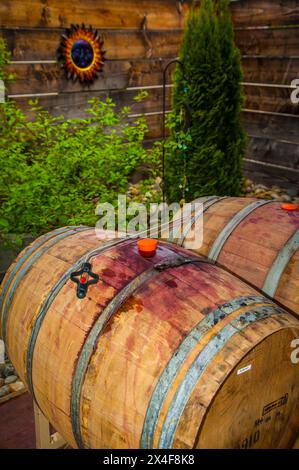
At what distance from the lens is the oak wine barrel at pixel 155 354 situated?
198 centimetres

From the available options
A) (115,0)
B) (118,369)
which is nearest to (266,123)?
(115,0)

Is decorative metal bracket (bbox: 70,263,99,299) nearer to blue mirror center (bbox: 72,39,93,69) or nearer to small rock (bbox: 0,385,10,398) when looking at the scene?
small rock (bbox: 0,385,10,398)

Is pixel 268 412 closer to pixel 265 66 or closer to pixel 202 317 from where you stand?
pixel 202 317

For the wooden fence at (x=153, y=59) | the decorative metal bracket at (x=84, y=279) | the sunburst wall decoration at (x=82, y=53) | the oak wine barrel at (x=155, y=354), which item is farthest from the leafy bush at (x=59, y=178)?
the sunburst wall decoration at (x=82, y=53)

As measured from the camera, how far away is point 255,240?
3320 mm

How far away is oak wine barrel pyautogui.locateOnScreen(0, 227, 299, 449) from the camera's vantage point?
1982 mm

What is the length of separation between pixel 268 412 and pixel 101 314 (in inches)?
39.2

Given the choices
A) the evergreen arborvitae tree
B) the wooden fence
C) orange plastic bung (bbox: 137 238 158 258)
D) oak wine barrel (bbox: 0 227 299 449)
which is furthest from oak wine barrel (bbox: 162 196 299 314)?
the wooden fence

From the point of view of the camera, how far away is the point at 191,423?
1896 millimetres

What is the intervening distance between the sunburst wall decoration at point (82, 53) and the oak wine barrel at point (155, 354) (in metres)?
5.15

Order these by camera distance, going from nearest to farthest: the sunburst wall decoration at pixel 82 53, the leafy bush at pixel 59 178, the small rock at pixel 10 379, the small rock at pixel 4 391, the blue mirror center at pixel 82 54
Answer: the small rock at pixel 4 391
the small rock at pixel 10 379
the leafy bush at pixel 59 178
the sunburst wall decoration at pixel 82 53
the blue mirror center at pixel 82 54

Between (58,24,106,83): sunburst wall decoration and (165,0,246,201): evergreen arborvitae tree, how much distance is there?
1473 mm

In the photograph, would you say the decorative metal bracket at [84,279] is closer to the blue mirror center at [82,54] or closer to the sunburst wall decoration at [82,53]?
the sunburst wall decoration at [82,53]
